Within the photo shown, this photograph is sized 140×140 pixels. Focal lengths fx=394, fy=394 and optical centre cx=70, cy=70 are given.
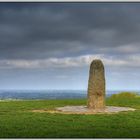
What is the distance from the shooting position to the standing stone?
70.9 feet

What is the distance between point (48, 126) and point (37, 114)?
10.9 ft

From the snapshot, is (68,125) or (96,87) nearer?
(68,125)

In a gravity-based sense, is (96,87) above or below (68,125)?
above

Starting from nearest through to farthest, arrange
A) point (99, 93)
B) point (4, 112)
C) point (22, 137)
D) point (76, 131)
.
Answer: point (22, 137) → point (76, 131) → point (4, 112) → point (99, 93)

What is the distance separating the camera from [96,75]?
21672 mm

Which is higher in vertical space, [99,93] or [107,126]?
[99,93]

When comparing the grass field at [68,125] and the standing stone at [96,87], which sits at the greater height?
the standing stone at [96,87]

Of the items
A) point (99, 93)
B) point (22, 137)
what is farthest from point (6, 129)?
point (99, 93)

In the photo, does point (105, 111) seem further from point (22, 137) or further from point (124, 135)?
point (22, 137)

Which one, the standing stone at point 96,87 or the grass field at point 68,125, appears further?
the standing stone at point 96,87

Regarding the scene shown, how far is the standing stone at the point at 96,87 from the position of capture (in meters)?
21.6

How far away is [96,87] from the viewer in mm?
21578

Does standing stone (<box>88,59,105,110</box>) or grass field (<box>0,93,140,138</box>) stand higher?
standing stone (<box>88,59,105,110</box>)

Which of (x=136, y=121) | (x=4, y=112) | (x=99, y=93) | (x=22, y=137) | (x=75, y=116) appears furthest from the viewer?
(x=99, y=93)
